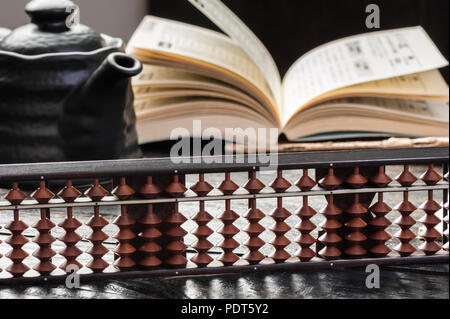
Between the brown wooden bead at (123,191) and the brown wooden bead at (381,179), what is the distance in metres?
0.29

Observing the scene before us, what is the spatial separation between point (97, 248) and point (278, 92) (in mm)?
668

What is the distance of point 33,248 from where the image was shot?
0.89 metres

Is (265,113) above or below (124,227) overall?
above

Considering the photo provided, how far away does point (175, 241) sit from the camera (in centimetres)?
84

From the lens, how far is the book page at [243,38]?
1328 mm

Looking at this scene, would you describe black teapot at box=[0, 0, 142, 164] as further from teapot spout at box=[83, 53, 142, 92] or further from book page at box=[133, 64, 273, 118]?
book page at box=[133, 64, 273, 118]

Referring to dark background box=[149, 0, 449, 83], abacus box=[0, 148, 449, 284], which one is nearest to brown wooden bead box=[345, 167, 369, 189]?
abacus box=[0, 148, 449, 284]

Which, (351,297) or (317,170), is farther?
(317,170)

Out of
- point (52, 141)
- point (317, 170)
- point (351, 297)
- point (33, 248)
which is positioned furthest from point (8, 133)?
point (351, 297)

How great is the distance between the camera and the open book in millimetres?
1284

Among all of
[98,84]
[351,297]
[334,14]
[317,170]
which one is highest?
[334,14]

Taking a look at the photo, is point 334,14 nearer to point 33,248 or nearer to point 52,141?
point 52,141

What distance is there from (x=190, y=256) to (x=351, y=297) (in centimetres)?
23

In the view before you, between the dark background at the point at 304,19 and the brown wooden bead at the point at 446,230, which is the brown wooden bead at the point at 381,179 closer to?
the brown wooden bead at the point at 446,230
